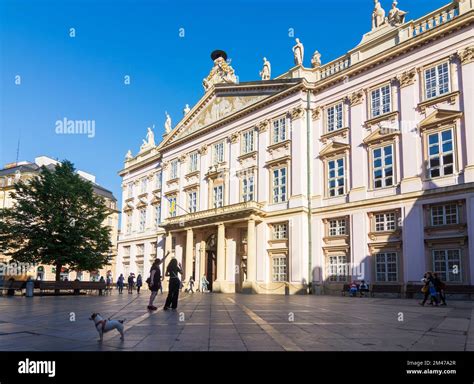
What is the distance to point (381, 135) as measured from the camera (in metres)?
30.3

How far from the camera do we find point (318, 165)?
113ft

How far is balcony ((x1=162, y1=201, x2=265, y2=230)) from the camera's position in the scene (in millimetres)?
35812

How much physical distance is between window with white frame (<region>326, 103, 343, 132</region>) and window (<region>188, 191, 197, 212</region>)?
17118 millimetres

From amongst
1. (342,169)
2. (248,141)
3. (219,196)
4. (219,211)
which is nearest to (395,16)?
(342,169)

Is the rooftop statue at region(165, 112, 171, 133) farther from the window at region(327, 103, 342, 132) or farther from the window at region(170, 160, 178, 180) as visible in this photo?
the window at region(327, 103, 342, 132)

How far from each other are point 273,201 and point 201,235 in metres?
8.87

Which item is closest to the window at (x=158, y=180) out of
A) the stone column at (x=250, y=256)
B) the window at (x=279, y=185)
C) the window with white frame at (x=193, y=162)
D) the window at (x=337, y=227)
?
the window with white frame at (x=193, y=162)

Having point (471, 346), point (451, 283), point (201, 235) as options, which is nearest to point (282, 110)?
point (201, 235)

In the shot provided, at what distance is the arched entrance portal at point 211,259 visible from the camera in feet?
138

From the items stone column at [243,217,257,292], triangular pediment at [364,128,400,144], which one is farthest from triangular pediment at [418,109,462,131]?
stone column at [243,217,257,292]

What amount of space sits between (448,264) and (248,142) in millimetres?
20749

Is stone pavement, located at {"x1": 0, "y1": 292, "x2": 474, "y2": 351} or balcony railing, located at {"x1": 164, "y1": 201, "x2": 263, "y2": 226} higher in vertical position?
balcony railing, located at {"x1": 164, "y1": 201, "x2": 263, "y2": 226}

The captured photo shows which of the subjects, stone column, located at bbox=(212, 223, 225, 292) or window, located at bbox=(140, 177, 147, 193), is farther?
window, located at bbox=(140, 177, 147, 193)

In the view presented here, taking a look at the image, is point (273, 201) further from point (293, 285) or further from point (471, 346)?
point (471, 346)
